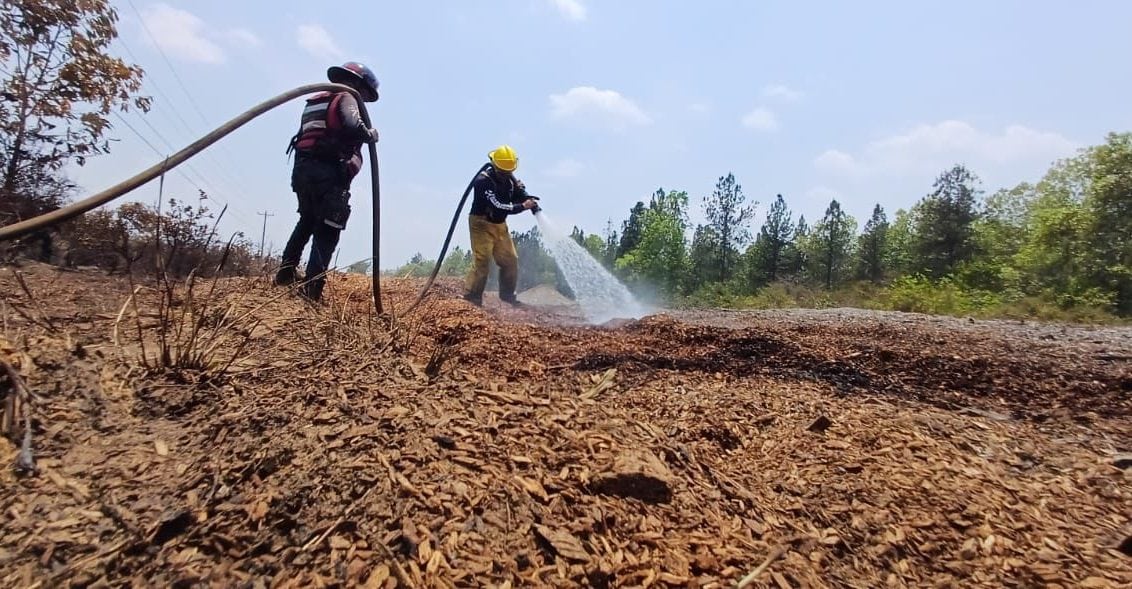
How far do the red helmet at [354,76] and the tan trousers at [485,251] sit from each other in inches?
119

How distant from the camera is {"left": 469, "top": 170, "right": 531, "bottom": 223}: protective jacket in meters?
7.71

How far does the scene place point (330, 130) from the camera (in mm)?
4449

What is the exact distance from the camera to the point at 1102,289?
1964cm

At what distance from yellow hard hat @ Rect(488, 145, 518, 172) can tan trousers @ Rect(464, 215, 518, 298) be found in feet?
2.38

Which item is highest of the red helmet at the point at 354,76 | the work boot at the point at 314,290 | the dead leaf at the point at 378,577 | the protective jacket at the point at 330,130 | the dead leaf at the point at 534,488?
the red helmet at the point at 354,76

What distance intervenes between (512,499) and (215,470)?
858mm

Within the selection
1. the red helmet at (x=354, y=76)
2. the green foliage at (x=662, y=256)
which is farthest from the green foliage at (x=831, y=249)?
the red helmet at (x=354, y=76)

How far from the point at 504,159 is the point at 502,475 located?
6543 mm

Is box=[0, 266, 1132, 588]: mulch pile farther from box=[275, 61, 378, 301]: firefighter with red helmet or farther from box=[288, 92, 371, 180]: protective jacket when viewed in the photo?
box=[288, 92, 371, 180]: protective jacket

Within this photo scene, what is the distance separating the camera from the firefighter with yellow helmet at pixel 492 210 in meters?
7.66

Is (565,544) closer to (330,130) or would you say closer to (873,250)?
(330,130)

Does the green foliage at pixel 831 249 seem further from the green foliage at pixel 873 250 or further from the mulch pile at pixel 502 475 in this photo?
the mulch pile at pixel 502 475

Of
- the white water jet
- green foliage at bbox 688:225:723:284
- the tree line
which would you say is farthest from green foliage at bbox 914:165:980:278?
the white water jet

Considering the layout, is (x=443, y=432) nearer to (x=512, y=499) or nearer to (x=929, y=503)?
(x=512, y=499)
